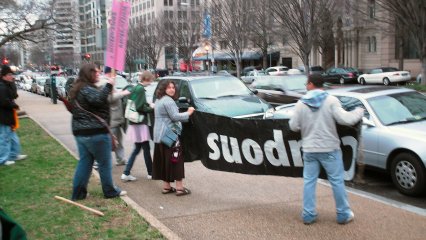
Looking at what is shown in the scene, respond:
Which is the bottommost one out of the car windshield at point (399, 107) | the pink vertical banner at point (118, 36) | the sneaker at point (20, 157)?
the sneaker at point (20, 157)

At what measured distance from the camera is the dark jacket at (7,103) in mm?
8812

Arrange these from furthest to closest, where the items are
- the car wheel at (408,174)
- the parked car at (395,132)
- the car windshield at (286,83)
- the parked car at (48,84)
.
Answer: the parked car at (48,84) → the car windshield at (286,83) → the parked car at (395,132) → the car wheel at (408,174)

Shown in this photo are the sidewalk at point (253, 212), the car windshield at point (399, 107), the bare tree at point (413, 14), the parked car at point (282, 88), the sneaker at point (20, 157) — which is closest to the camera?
the sidewalk at point (253, 212)

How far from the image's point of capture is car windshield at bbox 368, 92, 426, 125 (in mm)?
7449

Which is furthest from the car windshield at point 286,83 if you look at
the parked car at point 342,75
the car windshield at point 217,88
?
the parked car at point 342,75

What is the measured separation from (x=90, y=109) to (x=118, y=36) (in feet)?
3.43

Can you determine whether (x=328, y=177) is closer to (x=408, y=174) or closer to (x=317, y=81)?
(x=317, y=81)

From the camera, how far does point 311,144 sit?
5.23 m

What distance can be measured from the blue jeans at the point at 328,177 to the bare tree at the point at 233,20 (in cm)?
3863

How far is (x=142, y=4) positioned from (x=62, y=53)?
28.7 meters

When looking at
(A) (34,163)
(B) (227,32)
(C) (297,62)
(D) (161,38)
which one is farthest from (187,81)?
(D) (161,38)

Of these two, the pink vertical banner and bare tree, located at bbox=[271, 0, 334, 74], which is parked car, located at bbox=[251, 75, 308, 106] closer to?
the pink vertical banner

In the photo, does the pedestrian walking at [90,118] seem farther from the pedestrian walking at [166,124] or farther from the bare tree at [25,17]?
the bare tree at [25,17]

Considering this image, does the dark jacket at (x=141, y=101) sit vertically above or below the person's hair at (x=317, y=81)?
below
